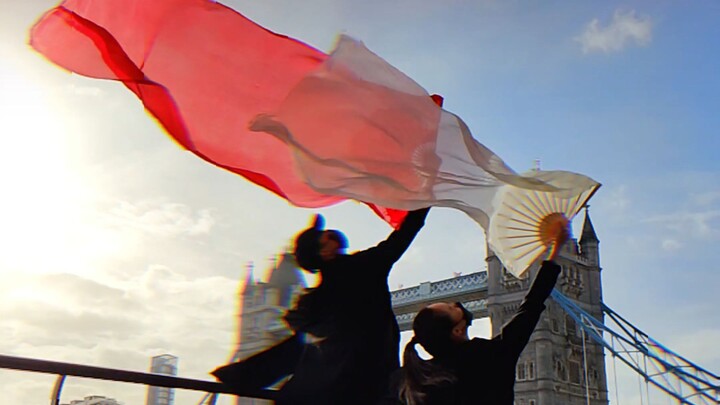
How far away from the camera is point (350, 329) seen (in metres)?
2.36

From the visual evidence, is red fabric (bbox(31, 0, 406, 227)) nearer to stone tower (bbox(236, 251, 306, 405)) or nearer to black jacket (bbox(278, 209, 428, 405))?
stone tower (bbox(236, 251, 306, 405))

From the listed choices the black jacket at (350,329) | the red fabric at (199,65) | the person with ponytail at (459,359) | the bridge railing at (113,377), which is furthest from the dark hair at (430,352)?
the red fabric at (199,65)

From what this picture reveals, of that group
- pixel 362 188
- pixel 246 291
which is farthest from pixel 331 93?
pixel 246 291

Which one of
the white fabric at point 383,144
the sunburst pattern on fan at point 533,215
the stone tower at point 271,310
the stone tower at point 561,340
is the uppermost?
the stone tower at point 561,340

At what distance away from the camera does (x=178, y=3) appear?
127 inches

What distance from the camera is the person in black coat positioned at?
231cm

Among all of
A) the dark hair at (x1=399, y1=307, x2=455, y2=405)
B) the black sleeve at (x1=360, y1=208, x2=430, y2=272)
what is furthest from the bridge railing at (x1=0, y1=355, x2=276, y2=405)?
the black sleeve at (x1=360, y1=208, x2=430, y2=272)

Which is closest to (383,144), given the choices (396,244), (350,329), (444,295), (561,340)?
(396,244)

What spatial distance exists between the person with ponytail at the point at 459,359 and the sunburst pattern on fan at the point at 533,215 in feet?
0.93

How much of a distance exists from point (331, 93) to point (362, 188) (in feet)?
1.39

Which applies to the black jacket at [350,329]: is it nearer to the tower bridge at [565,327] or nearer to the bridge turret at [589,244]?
the tower bridge at [565,327]

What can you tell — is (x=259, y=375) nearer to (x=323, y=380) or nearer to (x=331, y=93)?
(x=323, y=380)

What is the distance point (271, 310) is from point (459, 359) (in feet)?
3.48

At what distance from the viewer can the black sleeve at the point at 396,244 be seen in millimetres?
2443
